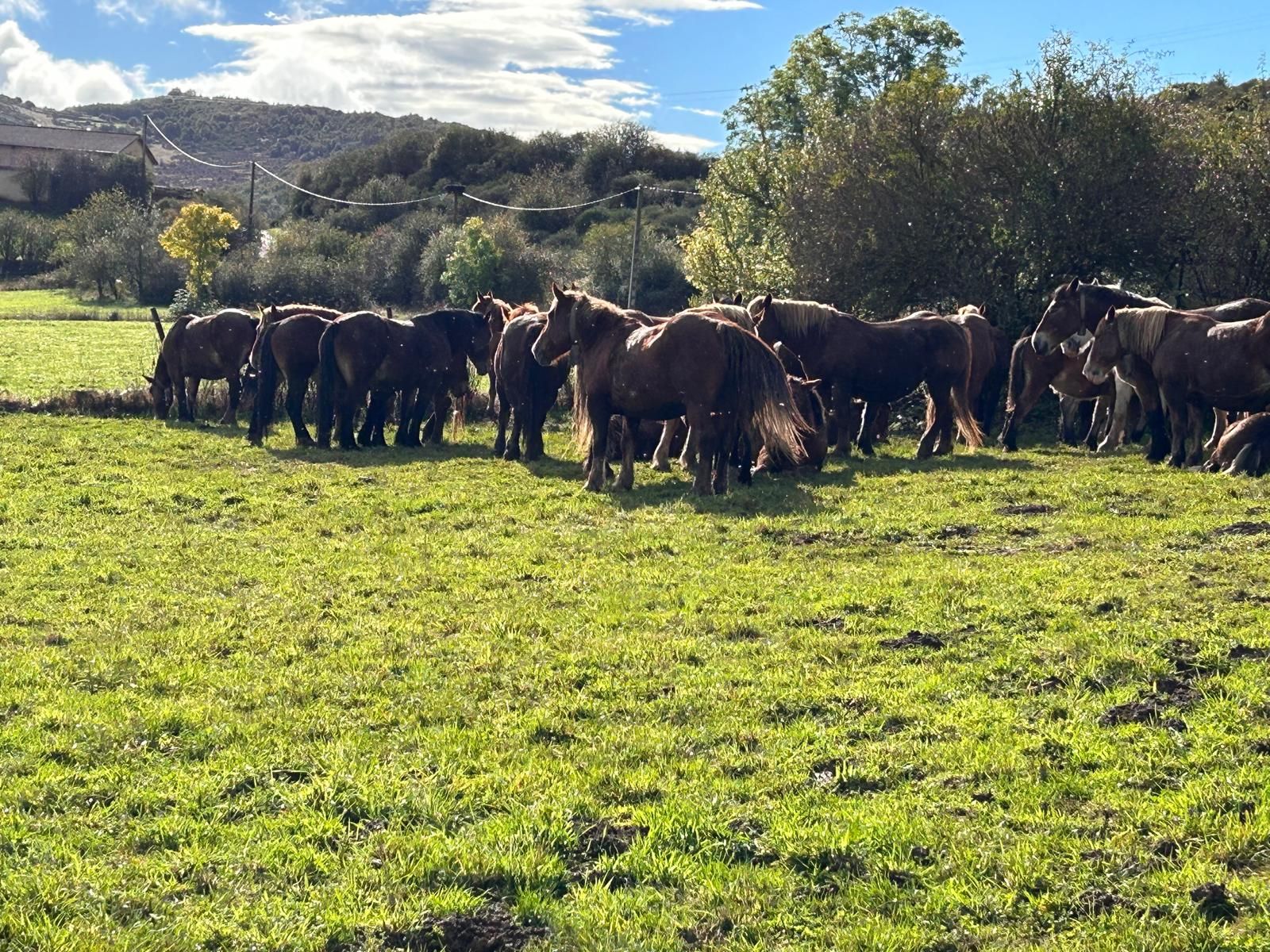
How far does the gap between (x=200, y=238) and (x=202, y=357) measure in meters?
40.6

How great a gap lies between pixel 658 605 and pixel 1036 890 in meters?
4.42

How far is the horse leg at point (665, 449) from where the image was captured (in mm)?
15445

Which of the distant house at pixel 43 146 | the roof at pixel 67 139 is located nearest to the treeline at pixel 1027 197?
the distant house at pixel 43 146

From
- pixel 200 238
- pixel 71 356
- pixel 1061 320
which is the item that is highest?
pixel 200 238

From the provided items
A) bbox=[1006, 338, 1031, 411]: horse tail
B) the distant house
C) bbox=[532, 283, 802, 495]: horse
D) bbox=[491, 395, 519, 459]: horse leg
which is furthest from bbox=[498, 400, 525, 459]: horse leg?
the distant house

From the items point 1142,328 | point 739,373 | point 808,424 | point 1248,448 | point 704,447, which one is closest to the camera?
point 739,373

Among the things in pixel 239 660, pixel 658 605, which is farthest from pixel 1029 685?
pixel 239 660

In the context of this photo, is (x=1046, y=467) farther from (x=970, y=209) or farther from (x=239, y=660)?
(x=239, y=660)

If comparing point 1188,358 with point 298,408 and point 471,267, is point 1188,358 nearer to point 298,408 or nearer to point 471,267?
point 298,408

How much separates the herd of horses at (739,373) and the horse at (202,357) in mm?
31

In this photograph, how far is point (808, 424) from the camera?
48.5 feet

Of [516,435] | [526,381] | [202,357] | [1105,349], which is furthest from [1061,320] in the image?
[202,357]

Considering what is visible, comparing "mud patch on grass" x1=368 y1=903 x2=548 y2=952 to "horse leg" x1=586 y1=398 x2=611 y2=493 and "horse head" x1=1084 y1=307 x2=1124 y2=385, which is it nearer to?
"horse leg" x1=586 y1=398 x2=611 y2=493

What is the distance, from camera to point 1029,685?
20.8 ft
